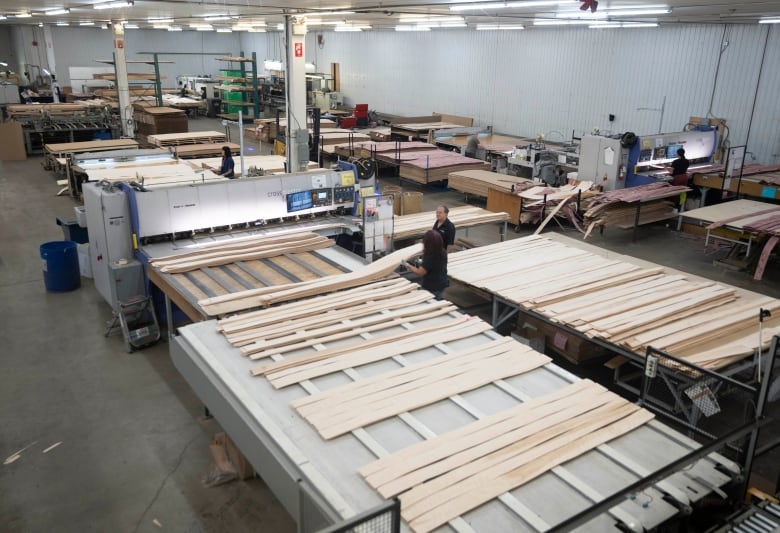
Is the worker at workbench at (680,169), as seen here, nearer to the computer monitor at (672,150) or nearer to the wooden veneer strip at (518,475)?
the computer monitor at (672,150)

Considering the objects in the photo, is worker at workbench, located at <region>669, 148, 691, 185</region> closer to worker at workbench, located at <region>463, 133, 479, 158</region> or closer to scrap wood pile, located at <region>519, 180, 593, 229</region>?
scrap wood pile, located at <region>519, 180, 593, 229</region>

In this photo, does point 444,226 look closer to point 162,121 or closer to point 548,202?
point 548,202

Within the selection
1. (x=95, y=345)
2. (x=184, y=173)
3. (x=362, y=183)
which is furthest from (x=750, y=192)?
(x=95, y=345)

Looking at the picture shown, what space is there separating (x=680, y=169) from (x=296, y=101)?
826 centimetres

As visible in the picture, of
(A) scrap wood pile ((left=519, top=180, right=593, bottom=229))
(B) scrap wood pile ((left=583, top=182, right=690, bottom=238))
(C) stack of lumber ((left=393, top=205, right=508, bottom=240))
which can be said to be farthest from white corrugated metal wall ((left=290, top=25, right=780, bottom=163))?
(C) stack of lumber ((left=393, top=205, right=508, bottom=240))

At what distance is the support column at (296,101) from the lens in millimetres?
12273

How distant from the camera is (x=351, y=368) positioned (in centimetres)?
471

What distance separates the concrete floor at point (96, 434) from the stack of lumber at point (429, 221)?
4.02m

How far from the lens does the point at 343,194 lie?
29.6 feet

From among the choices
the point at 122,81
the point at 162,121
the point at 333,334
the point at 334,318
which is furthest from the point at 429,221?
the point at 162,121

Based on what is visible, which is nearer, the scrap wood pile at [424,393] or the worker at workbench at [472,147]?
the scrap wood pile at [424,393]

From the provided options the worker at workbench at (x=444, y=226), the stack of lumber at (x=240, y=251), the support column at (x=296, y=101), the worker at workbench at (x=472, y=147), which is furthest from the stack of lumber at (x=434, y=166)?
the stack of lumber at (x=240, y=251)

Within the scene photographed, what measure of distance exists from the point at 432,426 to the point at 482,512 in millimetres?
798

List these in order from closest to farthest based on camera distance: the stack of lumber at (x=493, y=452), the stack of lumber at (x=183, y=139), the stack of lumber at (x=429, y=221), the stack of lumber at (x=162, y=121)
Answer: the stack of lumber at (x=493, y=452) → the stack of lumber at (x=429, y=221) → the stack of lumber at (x=183, y=139) → the stack of lumber at (x=162, y=121)
